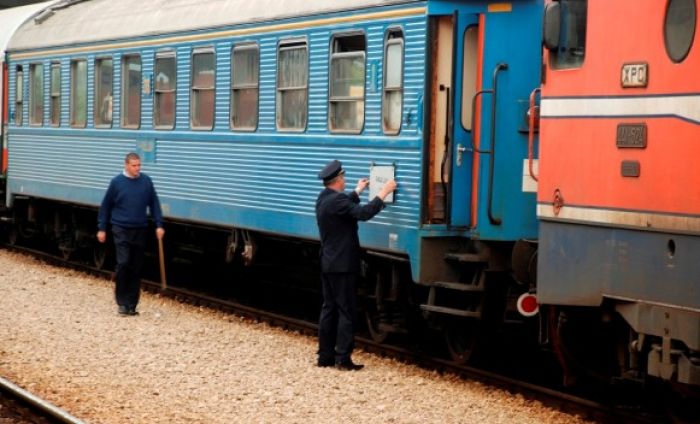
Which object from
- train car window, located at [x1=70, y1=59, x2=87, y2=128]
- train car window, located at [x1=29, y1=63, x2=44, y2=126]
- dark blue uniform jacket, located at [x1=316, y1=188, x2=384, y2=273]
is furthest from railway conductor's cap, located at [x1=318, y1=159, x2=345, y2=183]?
train car window, located at [x1=29, y1=63, x2=44, y2=126]

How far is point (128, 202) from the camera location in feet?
50.0

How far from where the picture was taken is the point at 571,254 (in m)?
9.16

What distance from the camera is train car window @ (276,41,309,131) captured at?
14.0 meters

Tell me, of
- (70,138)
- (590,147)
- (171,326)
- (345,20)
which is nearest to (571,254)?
(590,147)

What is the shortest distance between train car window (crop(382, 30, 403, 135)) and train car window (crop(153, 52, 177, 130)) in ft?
16.7

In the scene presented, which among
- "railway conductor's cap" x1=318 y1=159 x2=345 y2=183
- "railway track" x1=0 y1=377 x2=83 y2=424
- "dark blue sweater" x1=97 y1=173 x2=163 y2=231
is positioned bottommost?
"railway track" x1=0 y1=377 x2=83 y2=424

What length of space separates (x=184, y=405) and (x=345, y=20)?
174 inches

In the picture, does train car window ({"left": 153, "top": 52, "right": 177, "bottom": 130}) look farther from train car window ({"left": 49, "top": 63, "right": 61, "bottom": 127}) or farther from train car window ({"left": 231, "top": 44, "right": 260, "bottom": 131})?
train car window ({"left": 49, "top": 63, "right": 61, "bottom": 127})

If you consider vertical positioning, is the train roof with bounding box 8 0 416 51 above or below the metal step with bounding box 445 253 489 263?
above

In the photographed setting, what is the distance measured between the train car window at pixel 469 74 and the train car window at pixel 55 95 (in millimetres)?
10281

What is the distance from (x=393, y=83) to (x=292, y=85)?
7.01 ft

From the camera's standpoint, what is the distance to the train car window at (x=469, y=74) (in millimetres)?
11711

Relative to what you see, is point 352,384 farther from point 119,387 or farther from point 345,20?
point 345,20

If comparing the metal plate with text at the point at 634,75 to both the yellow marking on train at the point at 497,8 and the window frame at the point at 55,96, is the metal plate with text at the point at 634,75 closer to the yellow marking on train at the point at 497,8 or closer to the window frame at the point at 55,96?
the yellow marking on train at the point at 497,8
